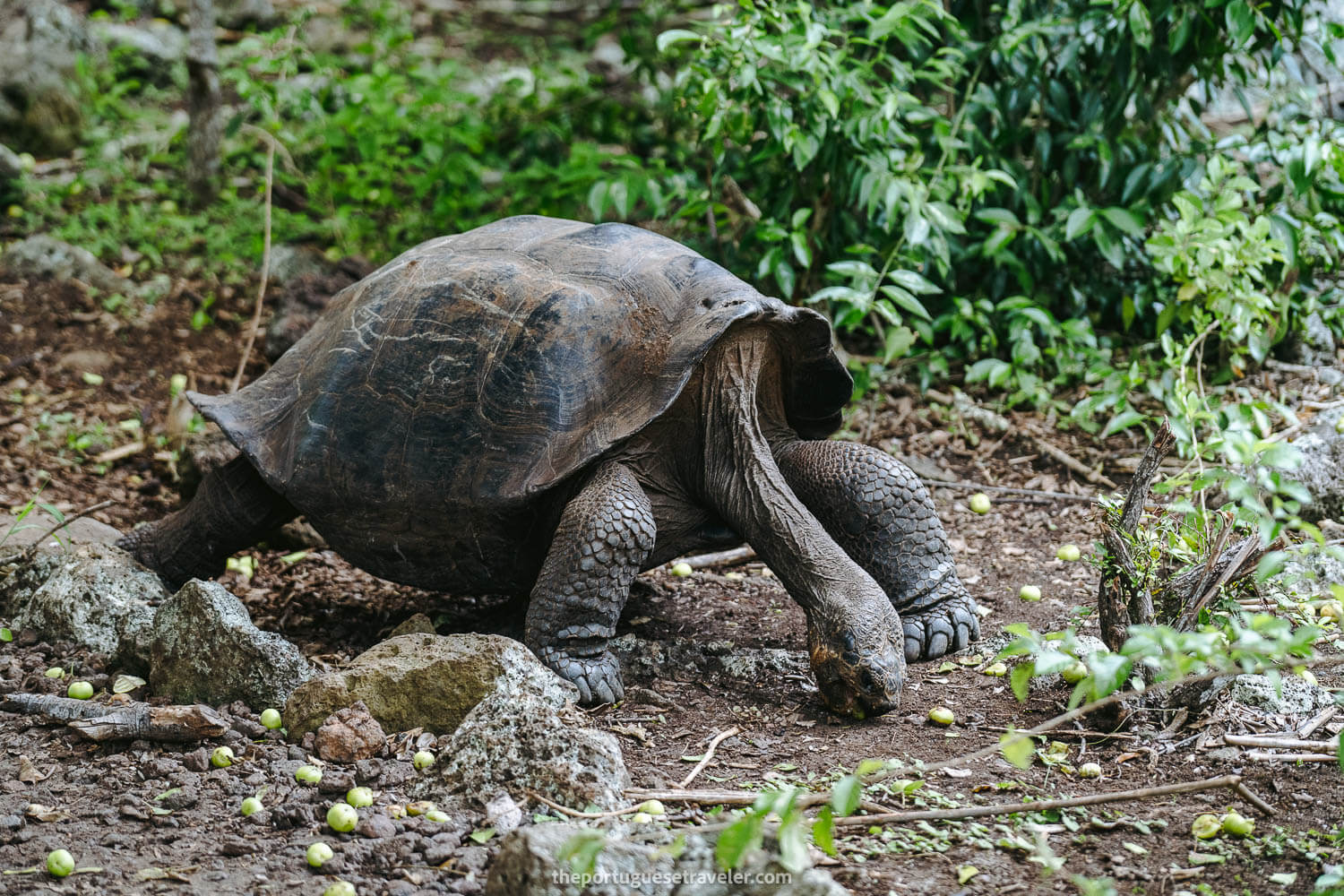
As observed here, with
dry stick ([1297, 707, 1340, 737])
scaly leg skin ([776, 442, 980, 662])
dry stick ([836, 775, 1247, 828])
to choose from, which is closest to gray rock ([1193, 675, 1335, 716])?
dry stick ([1297, 707, 1340, 737])

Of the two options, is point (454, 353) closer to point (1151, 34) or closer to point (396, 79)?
point (1151, 34)

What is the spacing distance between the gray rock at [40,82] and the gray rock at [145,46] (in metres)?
0.48

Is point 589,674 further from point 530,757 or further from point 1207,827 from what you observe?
point 1207,827

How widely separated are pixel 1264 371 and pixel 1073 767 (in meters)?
4.13

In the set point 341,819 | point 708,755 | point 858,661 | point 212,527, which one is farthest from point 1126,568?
point 212,527

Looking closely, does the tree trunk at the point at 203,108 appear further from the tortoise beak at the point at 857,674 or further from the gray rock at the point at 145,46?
the tortoise beak at the point at 857,674

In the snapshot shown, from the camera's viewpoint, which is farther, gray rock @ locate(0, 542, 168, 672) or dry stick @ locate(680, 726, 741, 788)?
gray rock @ locate(0, 542, 168, 672)

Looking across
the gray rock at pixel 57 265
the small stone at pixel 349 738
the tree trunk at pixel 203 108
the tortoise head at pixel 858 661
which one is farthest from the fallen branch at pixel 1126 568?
the tree trunk at pixel 203 108

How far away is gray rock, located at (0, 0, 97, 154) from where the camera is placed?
9352 millimetres

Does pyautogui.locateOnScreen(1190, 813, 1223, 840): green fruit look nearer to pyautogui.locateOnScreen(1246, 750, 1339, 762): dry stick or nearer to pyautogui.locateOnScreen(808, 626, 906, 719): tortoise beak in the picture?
pyautogui.locateOnScreen(1246, 750, 1339, 762): dry stick

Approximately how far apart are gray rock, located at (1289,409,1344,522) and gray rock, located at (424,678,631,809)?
3.46m

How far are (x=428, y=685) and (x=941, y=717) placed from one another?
1.58 m

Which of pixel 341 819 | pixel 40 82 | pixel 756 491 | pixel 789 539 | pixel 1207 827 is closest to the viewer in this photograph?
pixel 1207 827

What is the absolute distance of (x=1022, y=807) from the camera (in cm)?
293
